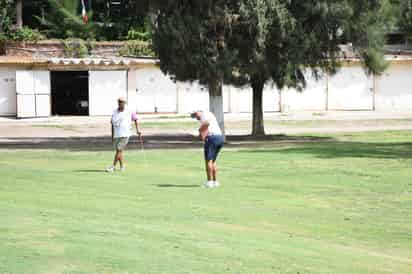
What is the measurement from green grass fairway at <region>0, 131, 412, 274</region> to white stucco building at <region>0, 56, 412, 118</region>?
22595 millimetres

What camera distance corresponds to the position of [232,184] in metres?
20.8

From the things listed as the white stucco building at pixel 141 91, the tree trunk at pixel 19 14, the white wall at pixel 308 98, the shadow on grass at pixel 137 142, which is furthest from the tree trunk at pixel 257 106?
the tree trunk at pixel 19 14

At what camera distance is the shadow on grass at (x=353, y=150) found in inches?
1115

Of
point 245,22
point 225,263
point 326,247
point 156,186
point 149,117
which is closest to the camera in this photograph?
point 225,263

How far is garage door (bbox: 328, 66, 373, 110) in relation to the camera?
2210 inches

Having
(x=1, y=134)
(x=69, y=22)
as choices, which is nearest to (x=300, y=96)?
(x=69, y=22)

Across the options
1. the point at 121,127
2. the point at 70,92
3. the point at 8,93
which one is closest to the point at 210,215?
the point at 121,127

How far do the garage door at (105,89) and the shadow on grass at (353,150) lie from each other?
19.4m

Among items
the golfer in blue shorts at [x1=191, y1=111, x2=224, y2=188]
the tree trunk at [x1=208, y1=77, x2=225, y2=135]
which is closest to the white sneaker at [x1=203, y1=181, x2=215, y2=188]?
the golfer in blue shorts at [x1=191, y1=111, x2=224, y2=188]

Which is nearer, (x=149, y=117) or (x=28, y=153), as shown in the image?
(x=28, y=153)

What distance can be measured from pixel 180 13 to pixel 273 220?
1940 cm

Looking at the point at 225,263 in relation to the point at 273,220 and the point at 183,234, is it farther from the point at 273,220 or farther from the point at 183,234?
the point at 273,220

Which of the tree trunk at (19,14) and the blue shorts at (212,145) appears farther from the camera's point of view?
the tree trunk at (19,14)

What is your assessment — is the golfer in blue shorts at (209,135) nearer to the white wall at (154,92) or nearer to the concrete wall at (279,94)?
the concrete wall at (279,94)
